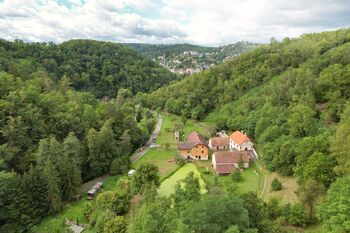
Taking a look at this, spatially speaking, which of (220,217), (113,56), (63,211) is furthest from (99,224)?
(113,56)

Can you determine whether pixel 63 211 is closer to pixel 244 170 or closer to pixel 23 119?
pixel 23 119

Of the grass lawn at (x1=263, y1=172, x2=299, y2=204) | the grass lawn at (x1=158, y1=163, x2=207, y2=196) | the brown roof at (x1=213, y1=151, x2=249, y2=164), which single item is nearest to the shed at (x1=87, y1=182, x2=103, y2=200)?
the grass lawn at (x1=158, y1=163, x2=207, y2=196)

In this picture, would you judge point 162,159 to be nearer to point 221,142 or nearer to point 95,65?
point 221,142

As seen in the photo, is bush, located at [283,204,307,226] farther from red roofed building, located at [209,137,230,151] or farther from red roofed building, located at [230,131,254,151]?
red roofed building, located at [209,137,230,151]

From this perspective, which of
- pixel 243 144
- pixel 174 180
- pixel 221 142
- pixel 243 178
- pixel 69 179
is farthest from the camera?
pixel 221 142

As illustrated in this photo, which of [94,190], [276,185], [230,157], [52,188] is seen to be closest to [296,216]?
[276,185]
